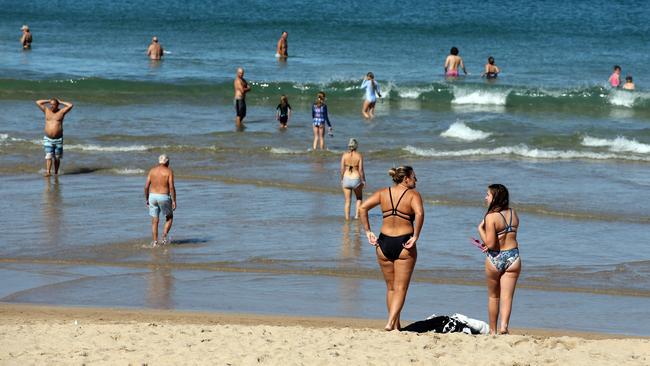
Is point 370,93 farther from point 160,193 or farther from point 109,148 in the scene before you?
point 160,193

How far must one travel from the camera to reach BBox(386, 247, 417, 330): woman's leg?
9742 mm

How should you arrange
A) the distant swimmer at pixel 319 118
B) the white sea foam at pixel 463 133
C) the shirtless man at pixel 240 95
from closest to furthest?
the distant swimmer at pixel 319 118 → the white sea foam at pixel 463 133 → the shirtless man at pixel 240 95

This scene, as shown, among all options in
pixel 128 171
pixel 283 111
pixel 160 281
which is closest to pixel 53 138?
pixel 128 171

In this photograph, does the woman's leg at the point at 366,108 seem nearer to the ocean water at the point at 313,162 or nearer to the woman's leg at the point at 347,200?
the ocean water at the point at 313,162

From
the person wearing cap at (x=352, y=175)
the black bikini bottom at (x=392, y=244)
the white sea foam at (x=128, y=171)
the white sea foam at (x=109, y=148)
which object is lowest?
the white sea foam at (x=128, y=171)

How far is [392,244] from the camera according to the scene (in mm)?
9711

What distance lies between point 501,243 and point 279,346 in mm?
2135

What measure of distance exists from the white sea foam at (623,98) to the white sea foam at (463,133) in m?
7.23

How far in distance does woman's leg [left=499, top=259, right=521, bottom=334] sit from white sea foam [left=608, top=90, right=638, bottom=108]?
75.2 feet

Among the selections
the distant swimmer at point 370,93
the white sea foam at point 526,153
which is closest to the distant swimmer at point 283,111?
the distant swimmer at point 370,93

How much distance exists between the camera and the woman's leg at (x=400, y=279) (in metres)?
9.74

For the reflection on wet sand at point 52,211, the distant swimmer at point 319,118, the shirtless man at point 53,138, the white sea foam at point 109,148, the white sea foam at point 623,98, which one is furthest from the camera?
the white sea foam at point 623,98

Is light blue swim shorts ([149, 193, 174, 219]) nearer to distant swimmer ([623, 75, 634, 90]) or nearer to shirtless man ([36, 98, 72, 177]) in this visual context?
shirtless man ([36, 98, 72, 177])

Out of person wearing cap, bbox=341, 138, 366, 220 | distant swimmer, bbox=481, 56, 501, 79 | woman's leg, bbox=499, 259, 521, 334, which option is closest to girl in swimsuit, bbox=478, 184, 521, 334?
woman's leg, bbox=499, 259, 521, 334
